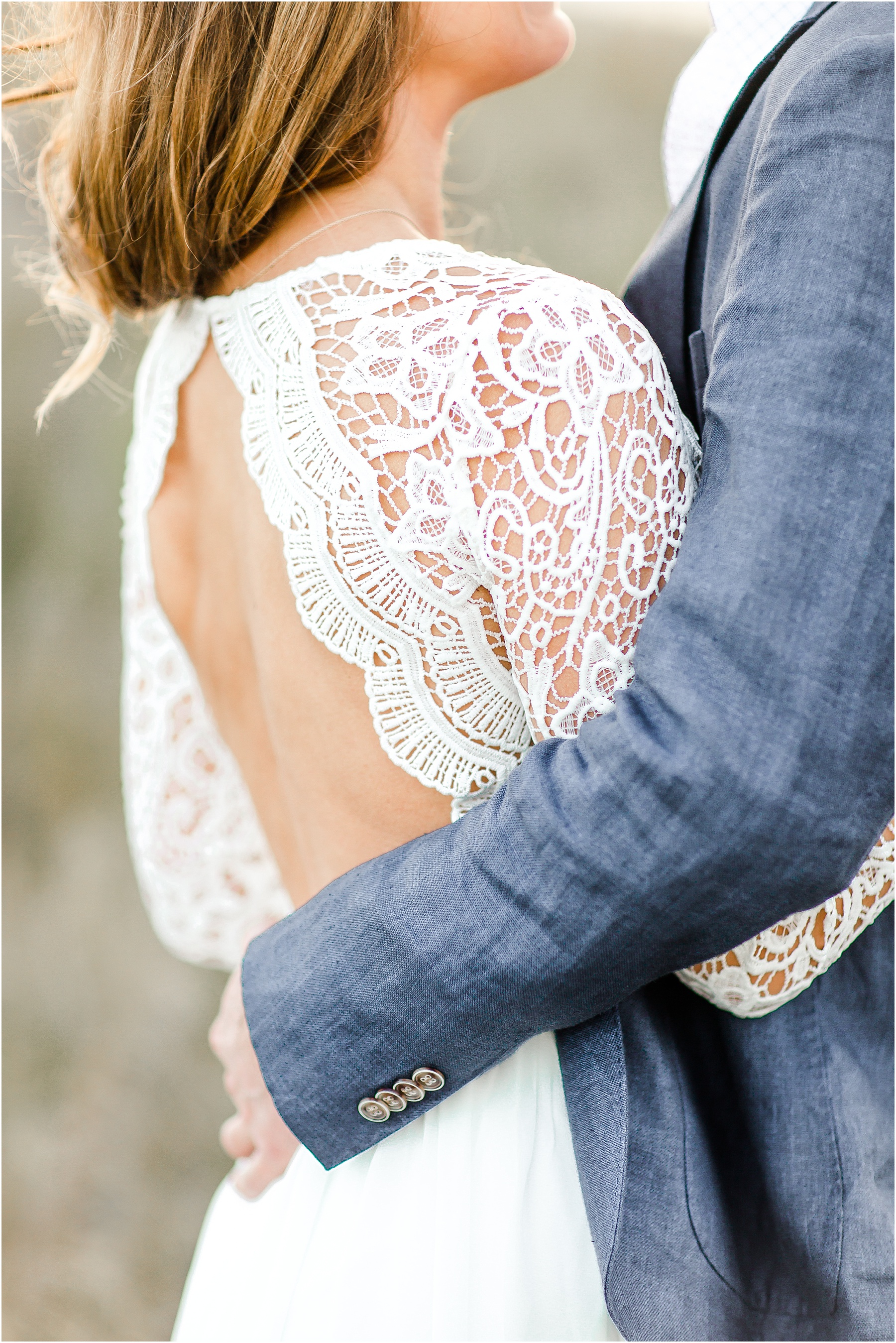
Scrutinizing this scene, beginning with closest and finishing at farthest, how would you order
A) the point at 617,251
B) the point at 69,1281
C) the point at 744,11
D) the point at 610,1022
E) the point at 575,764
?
the point at 575,764, the point at 610,1022, the point at 744,11, the point at 69,1281, the point at 617,251

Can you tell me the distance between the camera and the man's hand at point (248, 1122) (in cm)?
118

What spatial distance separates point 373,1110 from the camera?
2.63ft

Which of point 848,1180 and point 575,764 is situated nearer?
point 575,764

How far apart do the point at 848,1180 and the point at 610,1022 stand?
0.84 ft

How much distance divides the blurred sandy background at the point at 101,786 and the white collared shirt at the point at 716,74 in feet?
4.16

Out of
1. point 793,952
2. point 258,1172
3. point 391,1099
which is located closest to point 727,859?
point 793,952

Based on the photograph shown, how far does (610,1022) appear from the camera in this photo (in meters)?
0.80

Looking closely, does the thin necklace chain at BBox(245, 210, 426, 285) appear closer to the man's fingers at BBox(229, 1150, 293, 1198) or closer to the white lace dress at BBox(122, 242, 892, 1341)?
the white lace dress at BBox(122, 242, 892, 1341)

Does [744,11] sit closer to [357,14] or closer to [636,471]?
[357,14]

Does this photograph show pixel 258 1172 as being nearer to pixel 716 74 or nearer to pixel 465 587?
pixel 465 587

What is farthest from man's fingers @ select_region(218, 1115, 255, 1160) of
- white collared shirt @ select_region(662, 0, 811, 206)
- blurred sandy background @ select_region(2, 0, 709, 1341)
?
blurred sandy background @ select_region(2, 0, 709, 1341)

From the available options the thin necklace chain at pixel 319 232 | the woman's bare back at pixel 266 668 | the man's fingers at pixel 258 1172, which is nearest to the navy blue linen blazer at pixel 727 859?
the woman's bare back at pixel 266 668

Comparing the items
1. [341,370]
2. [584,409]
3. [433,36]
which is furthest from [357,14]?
[584,409]

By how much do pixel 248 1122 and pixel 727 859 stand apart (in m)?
0.88
